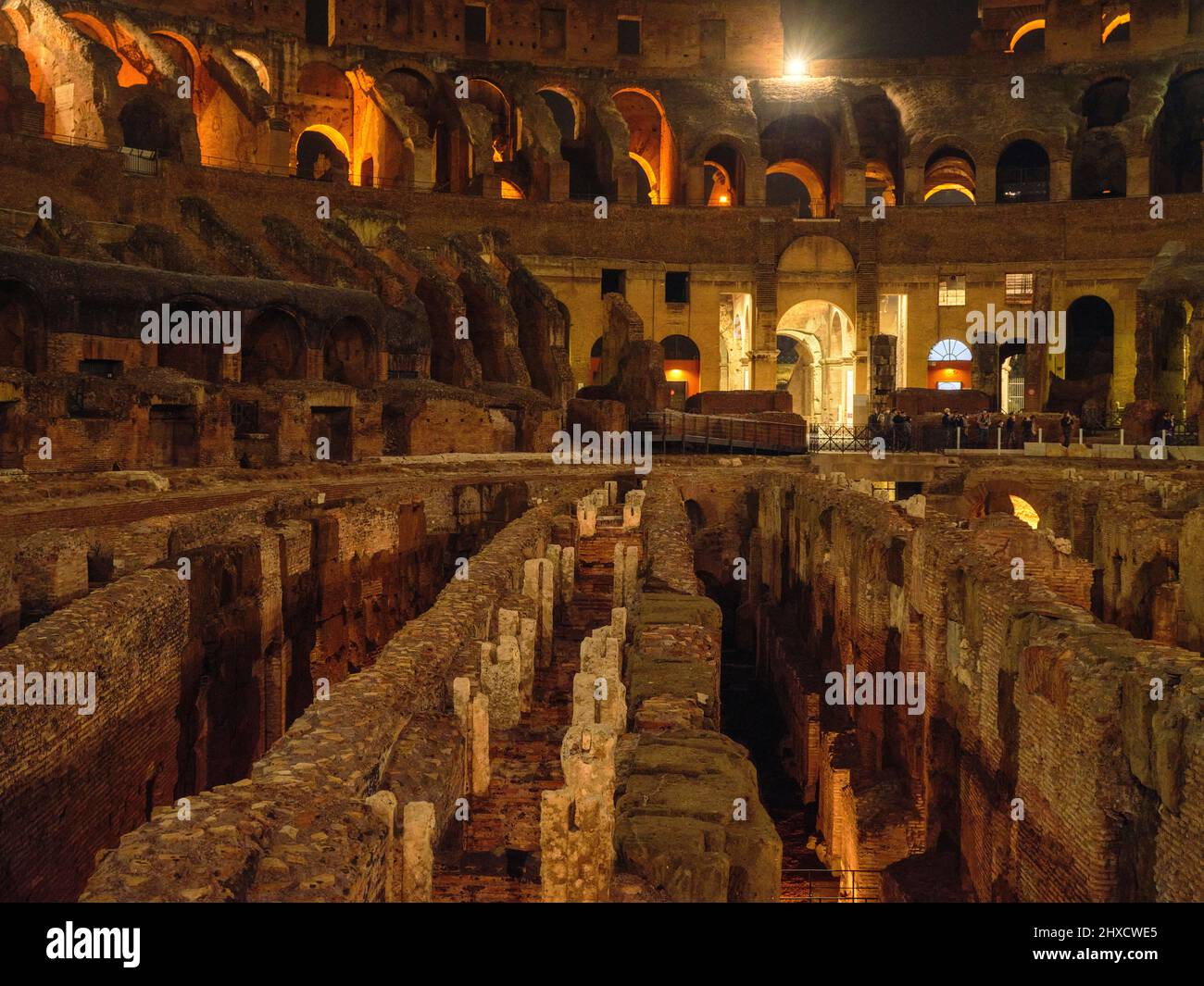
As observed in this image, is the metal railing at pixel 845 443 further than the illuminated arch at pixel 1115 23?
No

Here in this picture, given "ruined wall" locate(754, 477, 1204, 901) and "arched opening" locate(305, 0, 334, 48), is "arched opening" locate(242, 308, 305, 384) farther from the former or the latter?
"arched opening" locate(305, 0, 334, 48)

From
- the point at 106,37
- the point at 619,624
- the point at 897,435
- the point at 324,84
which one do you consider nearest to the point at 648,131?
the point at 324,84

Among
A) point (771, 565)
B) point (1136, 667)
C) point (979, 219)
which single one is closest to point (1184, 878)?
point (1136, 667)

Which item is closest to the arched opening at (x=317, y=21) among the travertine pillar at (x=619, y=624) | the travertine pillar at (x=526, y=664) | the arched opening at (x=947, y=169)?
the arched opening at (x=947, y=169)

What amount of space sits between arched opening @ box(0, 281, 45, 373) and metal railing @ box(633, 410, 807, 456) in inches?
566

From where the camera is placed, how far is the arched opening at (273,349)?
28.4 metres

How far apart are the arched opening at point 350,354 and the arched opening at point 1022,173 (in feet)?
89.1

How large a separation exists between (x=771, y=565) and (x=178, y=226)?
19.3 meters

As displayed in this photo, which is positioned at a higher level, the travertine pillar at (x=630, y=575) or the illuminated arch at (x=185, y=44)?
the illuminated arch at (x=185, y=44)

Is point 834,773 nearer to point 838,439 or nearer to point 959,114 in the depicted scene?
point 838,439

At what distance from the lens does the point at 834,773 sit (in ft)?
41.0
